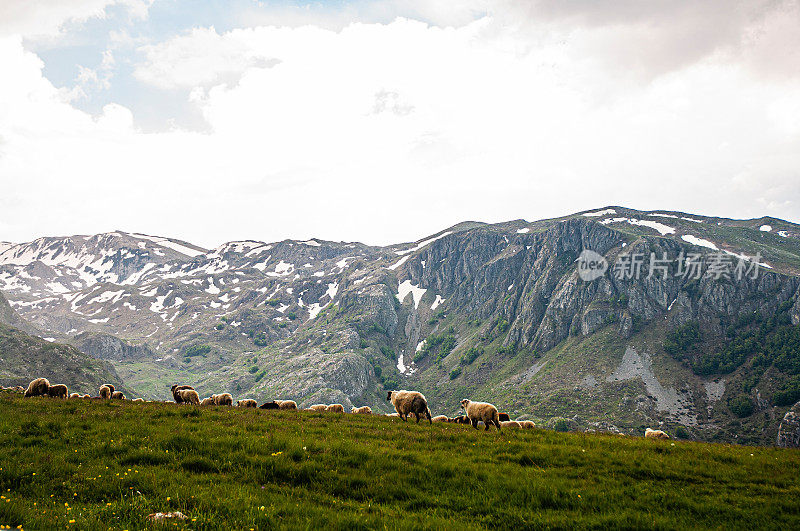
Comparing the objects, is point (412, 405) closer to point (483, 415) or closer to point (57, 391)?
point (483, 415)

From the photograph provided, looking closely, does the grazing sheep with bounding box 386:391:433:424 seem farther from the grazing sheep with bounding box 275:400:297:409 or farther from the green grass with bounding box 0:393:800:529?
the grazing sheep with bounding box 275:400:297:409

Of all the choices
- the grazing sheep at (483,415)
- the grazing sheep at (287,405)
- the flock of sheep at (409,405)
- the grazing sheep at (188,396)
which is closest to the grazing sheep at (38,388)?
the flock of sheep at (409,405)

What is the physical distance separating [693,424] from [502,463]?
181m

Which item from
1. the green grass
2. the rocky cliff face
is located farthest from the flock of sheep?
the rocky cliff face

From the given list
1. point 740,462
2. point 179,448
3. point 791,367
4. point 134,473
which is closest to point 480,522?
point 134,473

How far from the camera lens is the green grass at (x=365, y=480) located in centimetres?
849

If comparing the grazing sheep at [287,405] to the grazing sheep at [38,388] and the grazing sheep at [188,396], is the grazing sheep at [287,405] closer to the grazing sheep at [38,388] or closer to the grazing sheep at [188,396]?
the grazing sheep at [188,396]

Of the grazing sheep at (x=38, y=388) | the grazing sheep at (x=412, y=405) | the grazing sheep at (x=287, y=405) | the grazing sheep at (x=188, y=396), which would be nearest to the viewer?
the grazing sheep at (x=412, y=405)

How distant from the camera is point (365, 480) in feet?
36.5

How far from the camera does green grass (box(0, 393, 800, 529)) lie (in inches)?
334

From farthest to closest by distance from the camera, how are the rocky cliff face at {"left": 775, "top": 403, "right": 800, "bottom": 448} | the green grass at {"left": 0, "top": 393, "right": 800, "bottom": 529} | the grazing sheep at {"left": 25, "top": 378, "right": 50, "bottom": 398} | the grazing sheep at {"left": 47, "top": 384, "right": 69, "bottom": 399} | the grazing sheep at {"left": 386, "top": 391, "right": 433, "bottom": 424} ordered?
the rocky cliff face at {"left": 775, "top": 403, "right": 800, "bottom": 448}
the grazing sheep at {"left": 47, "top": 384, "right": 69, "bottom": 399}
the grazing sheep at {"left": 25, "top": 378, "right": 50, "bottom": 398}
the grazing sheep at {"left": 386, "top": 391, "right": 433, "bottom": 424}
the green grass at {"left": 0, "top": 393, "right": 800, "bottom": 529}

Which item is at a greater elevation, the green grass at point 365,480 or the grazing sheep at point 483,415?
the green grass at point 365,480

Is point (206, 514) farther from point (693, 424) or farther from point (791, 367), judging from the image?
point (791, 367)

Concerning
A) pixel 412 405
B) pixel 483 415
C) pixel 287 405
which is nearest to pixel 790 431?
pixel 483 415
